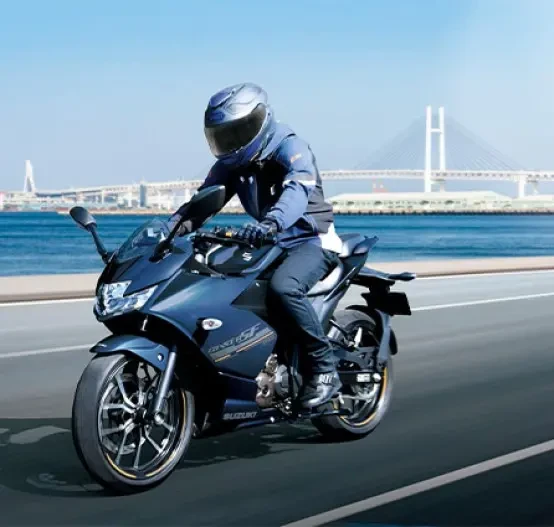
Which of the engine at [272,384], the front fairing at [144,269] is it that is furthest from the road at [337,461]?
the front fairing at [144,269]

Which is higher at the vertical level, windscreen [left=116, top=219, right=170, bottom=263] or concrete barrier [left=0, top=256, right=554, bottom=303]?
windscreen [left=116, top=219, right=170, bottom=263]

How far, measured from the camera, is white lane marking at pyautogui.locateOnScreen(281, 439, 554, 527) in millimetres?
6125

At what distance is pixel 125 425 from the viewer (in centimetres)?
639

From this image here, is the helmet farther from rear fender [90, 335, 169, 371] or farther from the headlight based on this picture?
rear fender [90, 335, 169, 371]

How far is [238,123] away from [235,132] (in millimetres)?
56

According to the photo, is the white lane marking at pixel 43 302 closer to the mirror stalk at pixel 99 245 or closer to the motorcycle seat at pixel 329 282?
the motorcycle seat at pixel 329 282

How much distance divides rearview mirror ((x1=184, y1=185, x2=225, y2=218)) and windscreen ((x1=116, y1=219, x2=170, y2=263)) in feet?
0.78

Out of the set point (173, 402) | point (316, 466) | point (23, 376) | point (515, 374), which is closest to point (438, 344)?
point (515, 374)

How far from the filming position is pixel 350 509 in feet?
20.6

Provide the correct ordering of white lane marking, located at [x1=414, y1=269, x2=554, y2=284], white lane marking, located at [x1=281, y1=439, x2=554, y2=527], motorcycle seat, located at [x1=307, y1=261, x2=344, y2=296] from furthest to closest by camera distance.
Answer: white lane marking, located at [x1=414, y1=269, x2=554, y2=284] → motorcycle seat, located at [x1=307, y1=261, x2=344, y2=296] → white lane marking, located at [x1=281, y1=439, x2=554, y2=527]

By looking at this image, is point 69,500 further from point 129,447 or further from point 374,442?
point 374,442

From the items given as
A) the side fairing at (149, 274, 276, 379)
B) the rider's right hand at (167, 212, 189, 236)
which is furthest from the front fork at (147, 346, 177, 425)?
the rider's right hand at (167, 212, 189, 236)

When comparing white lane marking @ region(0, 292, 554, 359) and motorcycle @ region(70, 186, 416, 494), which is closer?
Answer: motorcycle @ region(70, 186, 416, 494)

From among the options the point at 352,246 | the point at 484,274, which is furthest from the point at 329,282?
the point at 484,274
